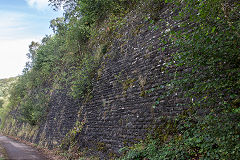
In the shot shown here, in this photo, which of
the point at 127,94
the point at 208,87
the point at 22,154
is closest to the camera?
the point at 208,87

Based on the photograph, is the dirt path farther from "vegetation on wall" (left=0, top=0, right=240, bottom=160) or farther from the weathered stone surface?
"vegetation on wall" (left=0, top=0, right=240, bottom=160)

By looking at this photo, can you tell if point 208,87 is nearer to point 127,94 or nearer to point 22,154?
point 127,94

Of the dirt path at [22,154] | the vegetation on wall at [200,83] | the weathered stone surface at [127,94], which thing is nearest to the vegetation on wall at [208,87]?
the vegetation on wall at [200,83]

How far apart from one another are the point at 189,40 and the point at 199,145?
86.5 inches

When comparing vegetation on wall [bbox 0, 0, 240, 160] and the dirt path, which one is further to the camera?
the dirt path

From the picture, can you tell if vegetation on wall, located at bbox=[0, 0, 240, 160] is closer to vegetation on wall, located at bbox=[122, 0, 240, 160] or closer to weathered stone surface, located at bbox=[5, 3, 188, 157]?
vegetation on wall, located at bbox=[122, 0, 240, 160]

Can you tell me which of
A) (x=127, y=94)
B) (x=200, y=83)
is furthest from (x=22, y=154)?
(x=200, y=83)

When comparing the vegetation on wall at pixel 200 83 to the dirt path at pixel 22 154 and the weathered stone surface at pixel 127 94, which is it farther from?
the dirt path at pixel 22 154

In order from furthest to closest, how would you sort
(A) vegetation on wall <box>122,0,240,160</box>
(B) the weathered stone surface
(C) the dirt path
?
(C) the dirt path, (B) the weathered stone surface, (A) vegetation on wall <box>122,0,240,160</box>

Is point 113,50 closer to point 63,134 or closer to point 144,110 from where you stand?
point 144,110

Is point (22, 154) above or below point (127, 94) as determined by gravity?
below

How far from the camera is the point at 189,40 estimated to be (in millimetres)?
3469

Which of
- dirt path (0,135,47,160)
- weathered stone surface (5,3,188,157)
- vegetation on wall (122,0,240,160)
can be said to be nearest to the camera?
vegetation on wall (122,0,240,160)

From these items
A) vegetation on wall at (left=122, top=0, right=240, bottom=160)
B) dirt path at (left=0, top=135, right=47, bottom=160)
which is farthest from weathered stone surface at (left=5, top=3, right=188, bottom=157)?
dirt path at (left=0, top=135, right=47, bottom=160)
